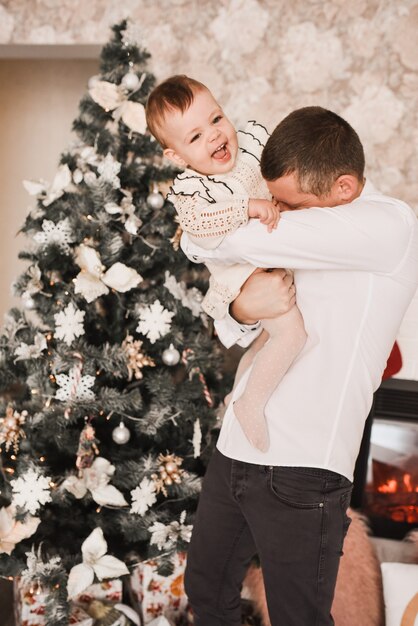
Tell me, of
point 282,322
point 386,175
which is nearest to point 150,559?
point 282,322

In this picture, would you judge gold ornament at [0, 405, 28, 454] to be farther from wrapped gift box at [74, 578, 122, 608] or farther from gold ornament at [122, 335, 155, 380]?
wrapped gift box at [74, 578, 122, 608]

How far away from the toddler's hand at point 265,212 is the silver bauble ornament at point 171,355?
905 millimetres

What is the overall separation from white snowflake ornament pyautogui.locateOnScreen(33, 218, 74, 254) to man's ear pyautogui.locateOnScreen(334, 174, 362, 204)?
1019 millimetres

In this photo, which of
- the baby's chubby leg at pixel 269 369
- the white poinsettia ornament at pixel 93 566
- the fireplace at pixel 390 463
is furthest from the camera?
the fireplace at pixel 390 463

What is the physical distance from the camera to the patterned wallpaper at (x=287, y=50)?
240 cm

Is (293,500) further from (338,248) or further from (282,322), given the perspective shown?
(338,248)

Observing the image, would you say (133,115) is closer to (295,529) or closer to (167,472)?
(167,472)

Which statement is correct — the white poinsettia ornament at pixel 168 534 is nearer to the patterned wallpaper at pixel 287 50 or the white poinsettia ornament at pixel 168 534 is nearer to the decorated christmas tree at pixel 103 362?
the decorated christmas tree at pixel 103 362

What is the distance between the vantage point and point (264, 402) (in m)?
1.23

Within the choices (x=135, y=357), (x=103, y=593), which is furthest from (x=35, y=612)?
(x=135, y=357)

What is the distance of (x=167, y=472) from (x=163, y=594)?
46 cm

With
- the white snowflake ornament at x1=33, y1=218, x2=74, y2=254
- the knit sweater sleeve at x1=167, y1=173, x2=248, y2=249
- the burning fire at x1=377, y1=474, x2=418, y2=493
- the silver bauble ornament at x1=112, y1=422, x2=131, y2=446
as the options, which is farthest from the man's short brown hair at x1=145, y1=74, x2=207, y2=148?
the burning fire at x1=377, y1=474, x2=418, y2=493

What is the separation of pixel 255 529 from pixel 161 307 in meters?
0.87

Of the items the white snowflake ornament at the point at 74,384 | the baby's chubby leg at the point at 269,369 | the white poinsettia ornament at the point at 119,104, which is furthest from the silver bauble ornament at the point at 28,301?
the baby's chubby leg at the point at 269,369
